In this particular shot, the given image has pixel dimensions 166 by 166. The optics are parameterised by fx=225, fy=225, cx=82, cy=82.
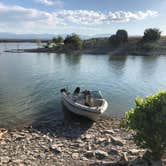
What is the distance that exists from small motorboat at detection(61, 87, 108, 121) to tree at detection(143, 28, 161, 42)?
80687 mm

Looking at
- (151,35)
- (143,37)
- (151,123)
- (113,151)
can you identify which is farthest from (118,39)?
Answer: (151,123)

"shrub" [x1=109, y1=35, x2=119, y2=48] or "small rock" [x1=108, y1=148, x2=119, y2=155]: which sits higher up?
"shrub" [x1=109, y1=35, x2=119, y2=48]

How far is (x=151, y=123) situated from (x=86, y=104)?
10835mm

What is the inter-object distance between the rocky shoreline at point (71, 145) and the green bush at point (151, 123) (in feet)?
2.45

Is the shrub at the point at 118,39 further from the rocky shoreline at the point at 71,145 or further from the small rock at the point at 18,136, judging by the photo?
the small rock at the point at 18,136

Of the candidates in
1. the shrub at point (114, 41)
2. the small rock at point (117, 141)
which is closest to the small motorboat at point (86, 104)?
the small rock at point (117, 141)

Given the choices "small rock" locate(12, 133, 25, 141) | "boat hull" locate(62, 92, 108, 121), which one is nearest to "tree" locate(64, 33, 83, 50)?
"boat hull" locate(62, 92, 108, 121)

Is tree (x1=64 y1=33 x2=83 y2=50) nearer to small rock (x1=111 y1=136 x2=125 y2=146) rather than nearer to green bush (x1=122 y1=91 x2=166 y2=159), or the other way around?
small rock (x1=111 y1=136 x2=125 y2=146)

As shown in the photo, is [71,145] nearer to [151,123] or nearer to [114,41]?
[151,123]

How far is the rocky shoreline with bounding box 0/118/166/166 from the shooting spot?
1098cm

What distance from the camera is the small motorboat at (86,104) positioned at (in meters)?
18.1

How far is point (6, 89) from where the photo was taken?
99.0 ft

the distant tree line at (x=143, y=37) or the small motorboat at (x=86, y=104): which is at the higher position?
the distant tree line at (x=143, y=37)

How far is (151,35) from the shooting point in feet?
311
